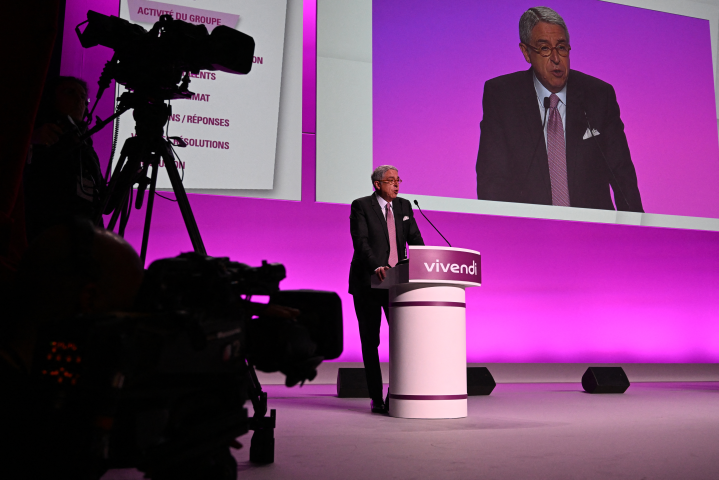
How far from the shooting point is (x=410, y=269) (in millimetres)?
2840

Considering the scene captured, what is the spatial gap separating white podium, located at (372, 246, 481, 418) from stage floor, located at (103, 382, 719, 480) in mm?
126

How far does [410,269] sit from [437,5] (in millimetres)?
3172

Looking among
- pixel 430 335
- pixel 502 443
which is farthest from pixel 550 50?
pixel 502 443

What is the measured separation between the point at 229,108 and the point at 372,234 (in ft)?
5.31

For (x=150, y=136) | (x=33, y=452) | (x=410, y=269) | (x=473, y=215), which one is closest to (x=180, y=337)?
(x=33, y=452)

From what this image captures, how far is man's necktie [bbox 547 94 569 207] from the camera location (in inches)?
206

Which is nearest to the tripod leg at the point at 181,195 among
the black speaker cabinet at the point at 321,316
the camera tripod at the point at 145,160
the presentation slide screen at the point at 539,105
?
the camera tripod at the point at 145,160

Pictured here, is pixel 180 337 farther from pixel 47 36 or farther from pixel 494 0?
pixel 494 0

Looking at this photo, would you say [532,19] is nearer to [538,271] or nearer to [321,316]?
[538,271]

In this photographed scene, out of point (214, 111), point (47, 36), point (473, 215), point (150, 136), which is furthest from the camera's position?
point (473, 215)

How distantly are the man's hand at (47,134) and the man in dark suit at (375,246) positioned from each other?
6.02 ft

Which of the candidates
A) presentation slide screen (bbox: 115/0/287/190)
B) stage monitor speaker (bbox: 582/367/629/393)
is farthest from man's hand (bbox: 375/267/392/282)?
stage monitor speaker (bbox: 582/367/629/393)

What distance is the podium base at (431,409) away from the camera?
2.86 metres

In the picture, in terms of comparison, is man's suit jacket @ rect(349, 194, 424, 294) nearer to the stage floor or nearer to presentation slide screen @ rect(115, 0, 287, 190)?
the stage floor
